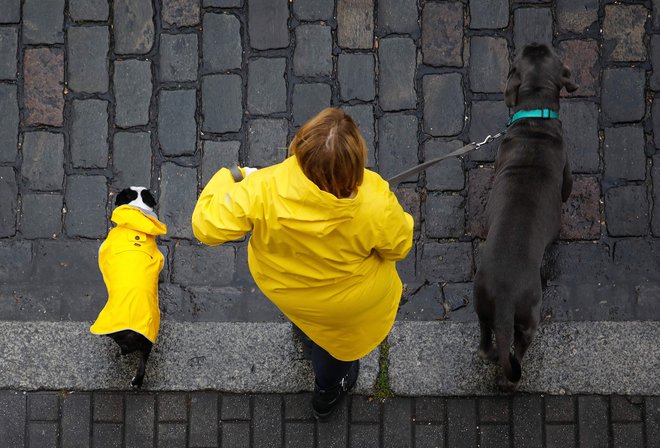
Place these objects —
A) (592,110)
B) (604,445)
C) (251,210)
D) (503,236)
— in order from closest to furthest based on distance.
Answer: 1. (251,210)
2. (503,236)
3. (604,445)
4. (592,110)

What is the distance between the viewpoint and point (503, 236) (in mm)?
4883

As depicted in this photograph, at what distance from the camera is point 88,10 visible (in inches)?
244

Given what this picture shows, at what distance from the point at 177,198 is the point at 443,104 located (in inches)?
74.5

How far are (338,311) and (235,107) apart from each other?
2.23 meters

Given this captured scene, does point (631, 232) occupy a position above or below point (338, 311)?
above

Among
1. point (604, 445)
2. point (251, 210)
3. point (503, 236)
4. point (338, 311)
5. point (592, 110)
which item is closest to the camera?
point (251, 210)

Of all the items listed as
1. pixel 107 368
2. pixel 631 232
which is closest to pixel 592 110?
pixel 631 232

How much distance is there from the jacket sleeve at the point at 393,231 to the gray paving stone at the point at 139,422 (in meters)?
2.28

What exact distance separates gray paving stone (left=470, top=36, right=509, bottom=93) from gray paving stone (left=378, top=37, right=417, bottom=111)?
0.40 m

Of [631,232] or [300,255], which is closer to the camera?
[300,255]

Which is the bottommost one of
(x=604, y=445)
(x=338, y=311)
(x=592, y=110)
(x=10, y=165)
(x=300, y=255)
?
(x=604, y=445)

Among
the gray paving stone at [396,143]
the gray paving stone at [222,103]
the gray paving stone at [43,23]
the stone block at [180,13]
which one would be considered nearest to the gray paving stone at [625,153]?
the gray paving stone at [396,143]

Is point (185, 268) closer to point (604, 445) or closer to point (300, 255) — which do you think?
point (300, 255)

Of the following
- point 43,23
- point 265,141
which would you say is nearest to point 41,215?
point 43,23
